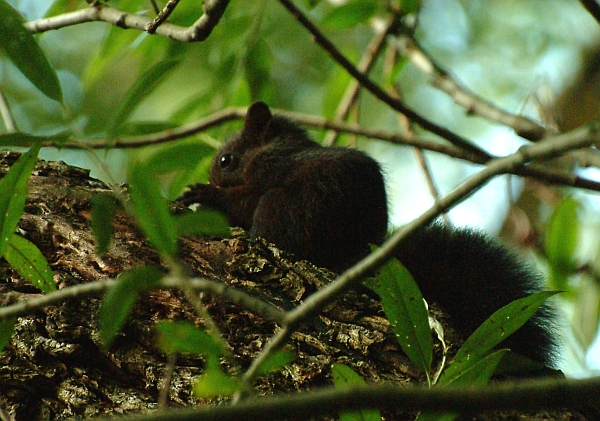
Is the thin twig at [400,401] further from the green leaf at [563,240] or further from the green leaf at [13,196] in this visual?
the green leaf at [563,240]

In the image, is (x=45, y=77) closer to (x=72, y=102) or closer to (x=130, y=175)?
(x=130, y=175)

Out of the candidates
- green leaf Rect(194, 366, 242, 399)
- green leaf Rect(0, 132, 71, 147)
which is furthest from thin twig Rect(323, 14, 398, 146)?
green leaf Rect(194, 366, 242, 399)

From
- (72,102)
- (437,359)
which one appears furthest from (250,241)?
(72,102)

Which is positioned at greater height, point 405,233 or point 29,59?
point 29,59

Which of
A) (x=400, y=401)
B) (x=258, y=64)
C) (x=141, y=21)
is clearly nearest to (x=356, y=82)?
(x=258, y=64)

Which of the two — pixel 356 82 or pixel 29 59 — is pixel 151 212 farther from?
pixel 356 82

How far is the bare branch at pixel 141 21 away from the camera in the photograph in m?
2.37

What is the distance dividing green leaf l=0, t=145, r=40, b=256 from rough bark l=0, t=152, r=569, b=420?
500mm

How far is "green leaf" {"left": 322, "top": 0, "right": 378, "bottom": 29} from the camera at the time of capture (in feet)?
10.9

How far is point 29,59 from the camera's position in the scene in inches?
76.9

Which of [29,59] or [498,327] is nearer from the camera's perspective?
[498,327]

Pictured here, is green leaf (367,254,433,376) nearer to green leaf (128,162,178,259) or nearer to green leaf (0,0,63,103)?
green leaf (128,162,178,259)

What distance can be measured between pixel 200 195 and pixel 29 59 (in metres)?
1.88

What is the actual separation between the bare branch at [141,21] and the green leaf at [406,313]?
119cm
